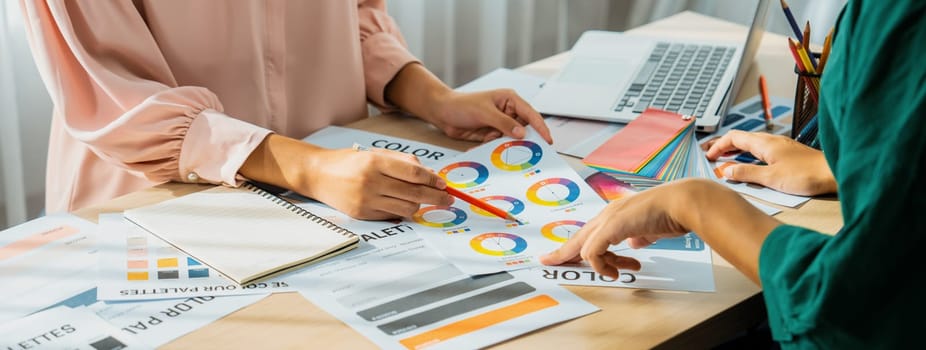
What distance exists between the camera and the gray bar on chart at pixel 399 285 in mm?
1007

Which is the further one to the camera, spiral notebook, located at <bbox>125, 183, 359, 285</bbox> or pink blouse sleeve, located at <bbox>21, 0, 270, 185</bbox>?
pink blouse sleeve, located at <bbox>21, 0, 270, 185</bbox>

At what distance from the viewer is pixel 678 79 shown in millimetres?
1601

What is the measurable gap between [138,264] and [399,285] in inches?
11.3

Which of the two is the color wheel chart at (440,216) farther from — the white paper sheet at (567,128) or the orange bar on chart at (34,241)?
the orange bar on chart at (34,241)

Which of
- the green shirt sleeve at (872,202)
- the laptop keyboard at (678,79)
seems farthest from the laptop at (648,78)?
the green shirt sleeve at (872,202)

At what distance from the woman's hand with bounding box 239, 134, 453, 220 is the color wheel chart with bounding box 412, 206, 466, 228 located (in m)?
0.02

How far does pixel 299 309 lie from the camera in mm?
999

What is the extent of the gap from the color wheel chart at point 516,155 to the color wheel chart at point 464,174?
3 centimetres

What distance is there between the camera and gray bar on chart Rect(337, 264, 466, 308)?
101 centimetres

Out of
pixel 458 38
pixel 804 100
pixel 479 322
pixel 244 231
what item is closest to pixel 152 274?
pixel 244 231

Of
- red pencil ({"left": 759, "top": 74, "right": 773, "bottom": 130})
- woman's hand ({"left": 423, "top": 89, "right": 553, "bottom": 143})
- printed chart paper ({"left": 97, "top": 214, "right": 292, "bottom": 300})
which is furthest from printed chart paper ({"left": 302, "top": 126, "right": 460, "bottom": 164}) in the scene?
red pencil ({"left": 759, "top": 74, "right": 773, "bottom": 130})

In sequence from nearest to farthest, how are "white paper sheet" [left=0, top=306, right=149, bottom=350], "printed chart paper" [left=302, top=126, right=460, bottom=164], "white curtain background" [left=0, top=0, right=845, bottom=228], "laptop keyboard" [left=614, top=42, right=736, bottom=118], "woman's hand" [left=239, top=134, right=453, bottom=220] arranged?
1. "white paper sheet" [left=0, top=306, right=149, bottom=350]
2. "woman's hand" [left=239, top=134, right=453, bottom=220]
3. "printed chart paper" [left=302, top=126, right=460, bottom=164]
4. "laptop keyboard" [left=614, top=42, right=736, bottom=118]
5. "white curtain background" [left=0, top=0, right=845, bottom=228]

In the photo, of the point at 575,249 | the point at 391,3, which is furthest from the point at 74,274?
the point at 391,3

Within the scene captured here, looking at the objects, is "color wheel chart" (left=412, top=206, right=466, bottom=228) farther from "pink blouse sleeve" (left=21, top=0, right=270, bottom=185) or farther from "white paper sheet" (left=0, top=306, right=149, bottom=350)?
"white paper sheet" (left=0, top=306, right=149, bottom=350)
